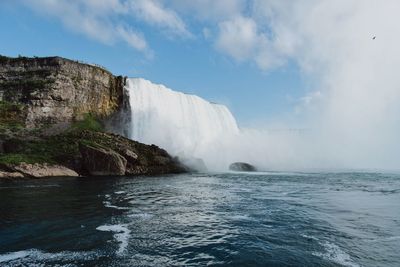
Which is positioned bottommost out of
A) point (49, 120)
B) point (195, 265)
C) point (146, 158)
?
point (195, 265)

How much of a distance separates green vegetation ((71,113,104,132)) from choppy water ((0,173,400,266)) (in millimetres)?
32277

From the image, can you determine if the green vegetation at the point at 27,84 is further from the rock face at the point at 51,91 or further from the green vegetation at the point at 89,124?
the green vegetation at the point at 89,124

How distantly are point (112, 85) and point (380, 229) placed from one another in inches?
2300

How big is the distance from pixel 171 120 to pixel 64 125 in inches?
735

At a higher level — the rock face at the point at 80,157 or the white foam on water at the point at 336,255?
the rock face at the point at 80,157

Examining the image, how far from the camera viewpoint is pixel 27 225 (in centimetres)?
1691

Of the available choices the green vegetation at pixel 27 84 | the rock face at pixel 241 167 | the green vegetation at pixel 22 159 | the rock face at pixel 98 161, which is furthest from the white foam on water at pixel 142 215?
the rock face at pixel 241 167

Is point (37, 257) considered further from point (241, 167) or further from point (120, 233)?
Result: point (241, 167)

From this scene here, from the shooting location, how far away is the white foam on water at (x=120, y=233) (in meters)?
13.6

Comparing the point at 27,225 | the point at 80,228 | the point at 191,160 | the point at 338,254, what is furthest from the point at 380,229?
the point at 191,160

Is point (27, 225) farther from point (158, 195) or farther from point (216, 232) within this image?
point (158, 195)

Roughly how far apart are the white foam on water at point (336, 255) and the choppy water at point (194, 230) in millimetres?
35

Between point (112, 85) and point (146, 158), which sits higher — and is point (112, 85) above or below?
above

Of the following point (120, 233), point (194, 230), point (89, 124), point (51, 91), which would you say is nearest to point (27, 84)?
point (51, 91)
